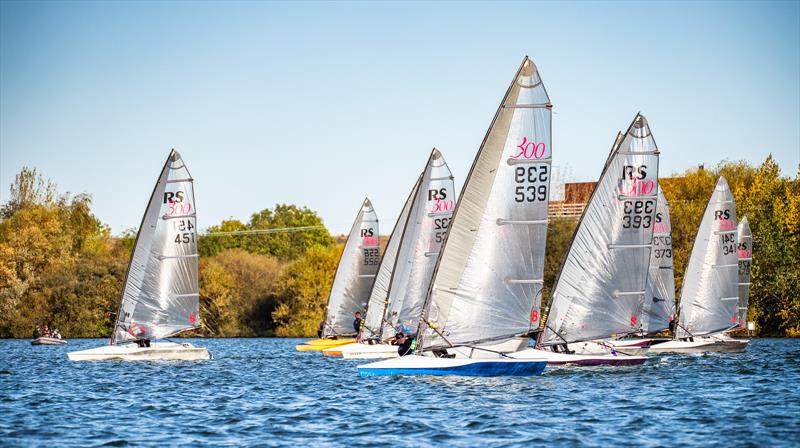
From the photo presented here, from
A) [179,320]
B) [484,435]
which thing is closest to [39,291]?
[179,320]

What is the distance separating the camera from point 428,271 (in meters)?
49.1

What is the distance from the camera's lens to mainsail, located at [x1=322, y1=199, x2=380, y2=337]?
61312mm

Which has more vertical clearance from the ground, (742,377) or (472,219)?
(472,219)

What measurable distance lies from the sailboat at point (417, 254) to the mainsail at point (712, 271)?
42.2 feet

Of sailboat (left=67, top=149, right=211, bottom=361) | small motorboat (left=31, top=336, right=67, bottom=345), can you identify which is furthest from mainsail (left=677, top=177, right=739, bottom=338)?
small motorboat (left=31, top=336, right=67, bottom=345)

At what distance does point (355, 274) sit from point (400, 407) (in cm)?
3254

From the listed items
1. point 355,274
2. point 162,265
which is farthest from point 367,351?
point 355,274

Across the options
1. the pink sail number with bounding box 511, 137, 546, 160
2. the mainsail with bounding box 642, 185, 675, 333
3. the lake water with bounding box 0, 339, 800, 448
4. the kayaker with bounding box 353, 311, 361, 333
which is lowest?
the lake water with bounding box 0, 339, 800, 448

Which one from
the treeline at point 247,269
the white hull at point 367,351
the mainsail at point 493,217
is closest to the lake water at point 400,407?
the mainsail at point 493,217

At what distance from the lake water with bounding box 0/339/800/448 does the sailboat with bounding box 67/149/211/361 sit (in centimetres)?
361

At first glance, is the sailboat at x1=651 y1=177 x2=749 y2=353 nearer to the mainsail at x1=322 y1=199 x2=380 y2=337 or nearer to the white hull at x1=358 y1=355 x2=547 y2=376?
the mainsail at x1=322 y1=199 x2=380 y2=337

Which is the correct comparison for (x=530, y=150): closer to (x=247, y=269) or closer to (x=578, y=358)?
(x=578, y=358)

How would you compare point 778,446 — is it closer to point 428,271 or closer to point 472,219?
point 472,219

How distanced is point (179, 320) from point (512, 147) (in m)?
19.6
